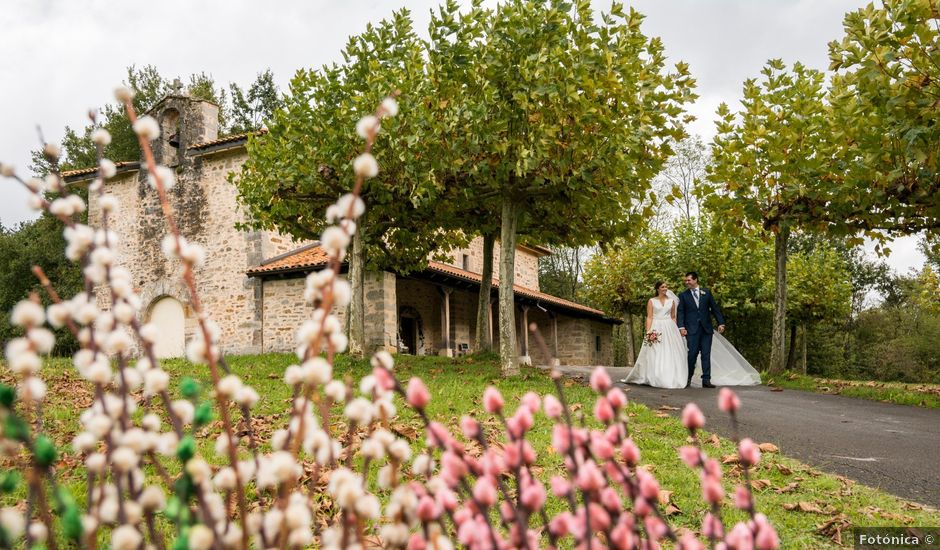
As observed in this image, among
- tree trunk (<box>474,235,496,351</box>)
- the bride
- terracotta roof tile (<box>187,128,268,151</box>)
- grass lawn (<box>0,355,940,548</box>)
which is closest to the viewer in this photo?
grass lawn (<box>0,355,940,548</box>)

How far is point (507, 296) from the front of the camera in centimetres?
1166

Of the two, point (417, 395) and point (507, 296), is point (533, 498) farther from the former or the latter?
point (507, 296)

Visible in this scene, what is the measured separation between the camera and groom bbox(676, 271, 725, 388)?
11.2 meters

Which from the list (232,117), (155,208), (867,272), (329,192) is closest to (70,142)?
(232,117)

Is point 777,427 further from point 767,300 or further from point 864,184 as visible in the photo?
point 767,300

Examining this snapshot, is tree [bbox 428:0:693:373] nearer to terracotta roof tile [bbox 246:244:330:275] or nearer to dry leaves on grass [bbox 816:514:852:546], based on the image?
dry leaves on grass [bbox 816:514:852:546]

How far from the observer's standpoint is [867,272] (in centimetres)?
4284

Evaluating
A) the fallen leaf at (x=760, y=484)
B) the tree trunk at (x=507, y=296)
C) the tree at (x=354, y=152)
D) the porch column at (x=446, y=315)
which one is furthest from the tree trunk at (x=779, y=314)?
the porch column at (x=446, y=315)

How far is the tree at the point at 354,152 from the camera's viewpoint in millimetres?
11258

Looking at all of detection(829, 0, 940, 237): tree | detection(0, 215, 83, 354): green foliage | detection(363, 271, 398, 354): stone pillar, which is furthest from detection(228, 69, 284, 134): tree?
detection(829, 0, 940, 237): tree

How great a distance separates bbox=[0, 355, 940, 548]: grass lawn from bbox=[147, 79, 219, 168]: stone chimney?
41.6 feet

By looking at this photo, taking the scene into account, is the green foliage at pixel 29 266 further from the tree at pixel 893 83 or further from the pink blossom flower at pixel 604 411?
the pink blossom flower at pixel 604 411

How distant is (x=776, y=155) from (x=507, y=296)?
221 inches

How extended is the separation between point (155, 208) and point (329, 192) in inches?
503
